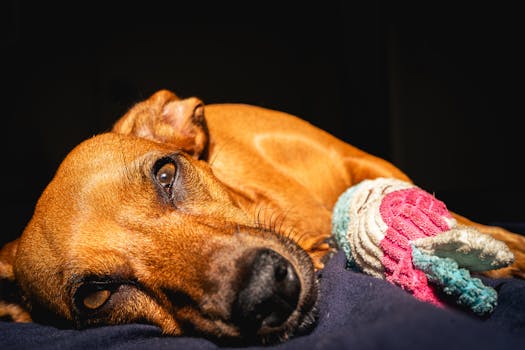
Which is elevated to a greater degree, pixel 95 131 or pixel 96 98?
pixel 96 98

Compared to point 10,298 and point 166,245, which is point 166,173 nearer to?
point 166,245

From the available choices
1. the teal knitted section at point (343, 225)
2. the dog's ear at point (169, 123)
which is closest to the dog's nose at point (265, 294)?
the teal knitted section at point (343, 225)

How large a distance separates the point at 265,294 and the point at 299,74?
15.0ft

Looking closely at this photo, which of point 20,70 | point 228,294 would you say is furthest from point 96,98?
point 228,294

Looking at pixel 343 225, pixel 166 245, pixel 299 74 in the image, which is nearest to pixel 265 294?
pixel 166 245

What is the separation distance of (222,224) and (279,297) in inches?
16.9

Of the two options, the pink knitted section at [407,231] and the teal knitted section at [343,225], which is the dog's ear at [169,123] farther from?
the pink knitted section at [407,231]

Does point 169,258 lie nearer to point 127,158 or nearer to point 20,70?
point 127,158

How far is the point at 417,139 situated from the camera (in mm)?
4074

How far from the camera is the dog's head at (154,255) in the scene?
1.12 m

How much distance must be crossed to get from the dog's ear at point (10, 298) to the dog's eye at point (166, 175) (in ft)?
2.95

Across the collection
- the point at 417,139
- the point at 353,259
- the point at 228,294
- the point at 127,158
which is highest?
the point at 127,158

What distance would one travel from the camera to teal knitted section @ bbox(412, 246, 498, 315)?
3.50ft

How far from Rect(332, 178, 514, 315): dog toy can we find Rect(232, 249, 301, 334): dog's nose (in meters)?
0.35
